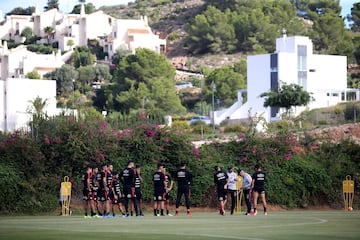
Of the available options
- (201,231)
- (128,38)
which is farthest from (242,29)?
(201,231)

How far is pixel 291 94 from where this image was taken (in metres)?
102

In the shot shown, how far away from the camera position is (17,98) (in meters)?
93.7

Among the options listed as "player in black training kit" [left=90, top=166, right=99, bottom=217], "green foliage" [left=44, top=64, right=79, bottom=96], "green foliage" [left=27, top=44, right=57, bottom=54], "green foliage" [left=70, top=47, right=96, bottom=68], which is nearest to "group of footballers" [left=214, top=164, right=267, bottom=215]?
"player in black training kit" [left=90, top=166, right=99, bottom=217]

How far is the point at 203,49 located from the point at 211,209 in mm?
150200

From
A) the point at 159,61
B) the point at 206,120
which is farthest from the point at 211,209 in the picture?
the point at 159,61

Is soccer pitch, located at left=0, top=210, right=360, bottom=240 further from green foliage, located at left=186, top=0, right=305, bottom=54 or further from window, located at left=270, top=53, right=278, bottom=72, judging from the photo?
green foliage, located at left=186, top=0, right=305, bottom=54

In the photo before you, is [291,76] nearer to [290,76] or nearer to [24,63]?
[290,76]

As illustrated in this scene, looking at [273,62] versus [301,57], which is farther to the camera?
[301,57]

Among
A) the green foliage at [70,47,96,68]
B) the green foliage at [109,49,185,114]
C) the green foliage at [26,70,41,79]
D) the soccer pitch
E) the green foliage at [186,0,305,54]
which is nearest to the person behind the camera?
the soccer pitch

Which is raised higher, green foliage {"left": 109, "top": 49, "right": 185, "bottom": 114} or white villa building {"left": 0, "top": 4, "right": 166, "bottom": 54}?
white villa building {"left": 0, "top": 4, "right": 166, "bottom": 54}

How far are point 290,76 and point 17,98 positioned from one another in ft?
114

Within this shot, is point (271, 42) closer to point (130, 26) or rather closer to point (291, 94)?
point (130, 26)

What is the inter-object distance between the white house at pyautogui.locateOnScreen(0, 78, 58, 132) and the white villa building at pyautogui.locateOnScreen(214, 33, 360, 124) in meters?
21.9

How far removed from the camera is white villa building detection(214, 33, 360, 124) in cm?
11294
